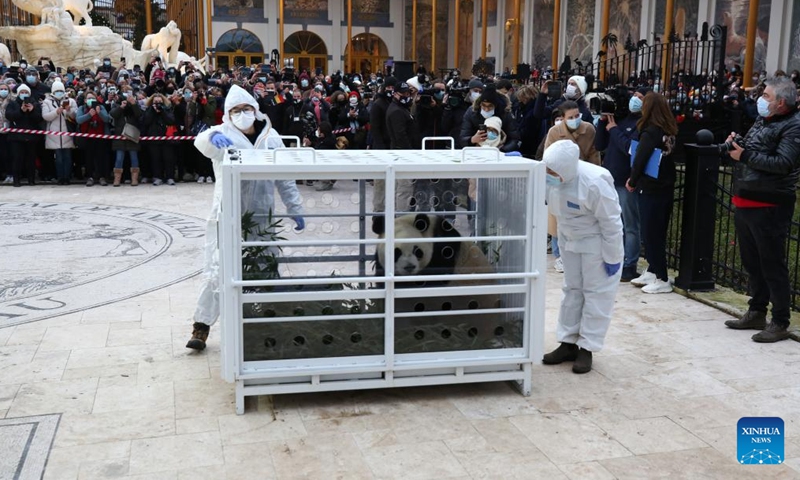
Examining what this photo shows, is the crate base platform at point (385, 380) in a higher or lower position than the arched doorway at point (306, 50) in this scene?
lower

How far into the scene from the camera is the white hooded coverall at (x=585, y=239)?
4.70m

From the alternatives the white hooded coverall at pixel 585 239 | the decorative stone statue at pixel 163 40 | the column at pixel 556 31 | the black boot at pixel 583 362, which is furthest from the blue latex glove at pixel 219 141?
the decorative stone statue at pixel 163 40

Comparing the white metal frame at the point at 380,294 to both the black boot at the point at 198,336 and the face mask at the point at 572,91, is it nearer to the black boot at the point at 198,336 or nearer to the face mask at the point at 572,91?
the black boot at the point at 198,336

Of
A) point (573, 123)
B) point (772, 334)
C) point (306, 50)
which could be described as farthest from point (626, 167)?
point (306, 50)

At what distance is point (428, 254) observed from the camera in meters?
4.54

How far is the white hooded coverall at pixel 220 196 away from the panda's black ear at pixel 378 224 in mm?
432

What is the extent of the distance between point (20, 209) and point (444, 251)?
858 cm

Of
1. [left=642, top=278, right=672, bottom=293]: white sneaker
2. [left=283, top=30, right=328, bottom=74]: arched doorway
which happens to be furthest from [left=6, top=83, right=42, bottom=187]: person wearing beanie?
[left=283, top=30, right=328, bottom=74]: arched doorway

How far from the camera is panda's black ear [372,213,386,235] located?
4496mm

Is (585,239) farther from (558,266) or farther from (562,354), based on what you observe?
(558,266)

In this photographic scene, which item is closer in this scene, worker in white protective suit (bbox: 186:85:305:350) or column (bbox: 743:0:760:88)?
worker in white protective suit (bbox: 186:85:305:350)

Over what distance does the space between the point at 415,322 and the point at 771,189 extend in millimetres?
2636

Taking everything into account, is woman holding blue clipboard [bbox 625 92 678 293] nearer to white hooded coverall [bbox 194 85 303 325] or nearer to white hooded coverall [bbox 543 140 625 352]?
white hooded coverall [bbox 543 140 625 352]

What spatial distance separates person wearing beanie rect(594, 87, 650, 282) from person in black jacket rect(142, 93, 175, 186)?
8.21 m
